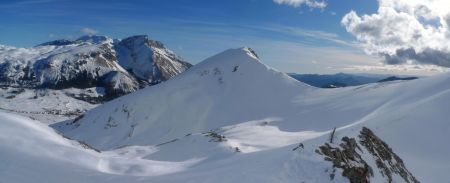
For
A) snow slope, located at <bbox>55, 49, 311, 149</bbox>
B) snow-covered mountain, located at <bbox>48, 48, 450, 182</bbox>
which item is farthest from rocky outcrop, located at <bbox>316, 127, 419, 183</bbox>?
snow slope, located at <bbox>55, 49, 311, 149</bbox>

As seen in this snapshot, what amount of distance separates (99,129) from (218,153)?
84.9 metres

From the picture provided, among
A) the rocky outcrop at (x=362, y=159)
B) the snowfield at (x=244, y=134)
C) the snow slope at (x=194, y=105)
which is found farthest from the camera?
the snow slope at (x=194, y=105)

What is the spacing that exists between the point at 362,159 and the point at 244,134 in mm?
35784

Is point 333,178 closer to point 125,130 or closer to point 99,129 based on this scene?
point 125,130

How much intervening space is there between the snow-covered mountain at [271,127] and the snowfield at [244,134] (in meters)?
0.16

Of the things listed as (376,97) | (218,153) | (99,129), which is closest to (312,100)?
(376,97)

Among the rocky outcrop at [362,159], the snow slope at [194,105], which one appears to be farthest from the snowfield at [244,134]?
the snow slope at [194,105]

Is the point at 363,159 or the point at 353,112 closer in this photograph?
the point at 363,159

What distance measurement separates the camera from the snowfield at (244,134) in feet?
88.9

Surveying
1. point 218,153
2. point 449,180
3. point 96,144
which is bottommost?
point 96,144

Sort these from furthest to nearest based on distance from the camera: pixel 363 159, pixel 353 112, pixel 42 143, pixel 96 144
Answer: pixel 96 144, pixel 353 112, pixel 363 159, pixel 42 143

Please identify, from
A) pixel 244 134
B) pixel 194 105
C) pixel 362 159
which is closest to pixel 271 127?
pixel 244 134

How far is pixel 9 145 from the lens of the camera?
1007 inches

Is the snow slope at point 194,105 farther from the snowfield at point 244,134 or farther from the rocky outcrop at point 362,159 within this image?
the rocky outcrop at point 362,159
